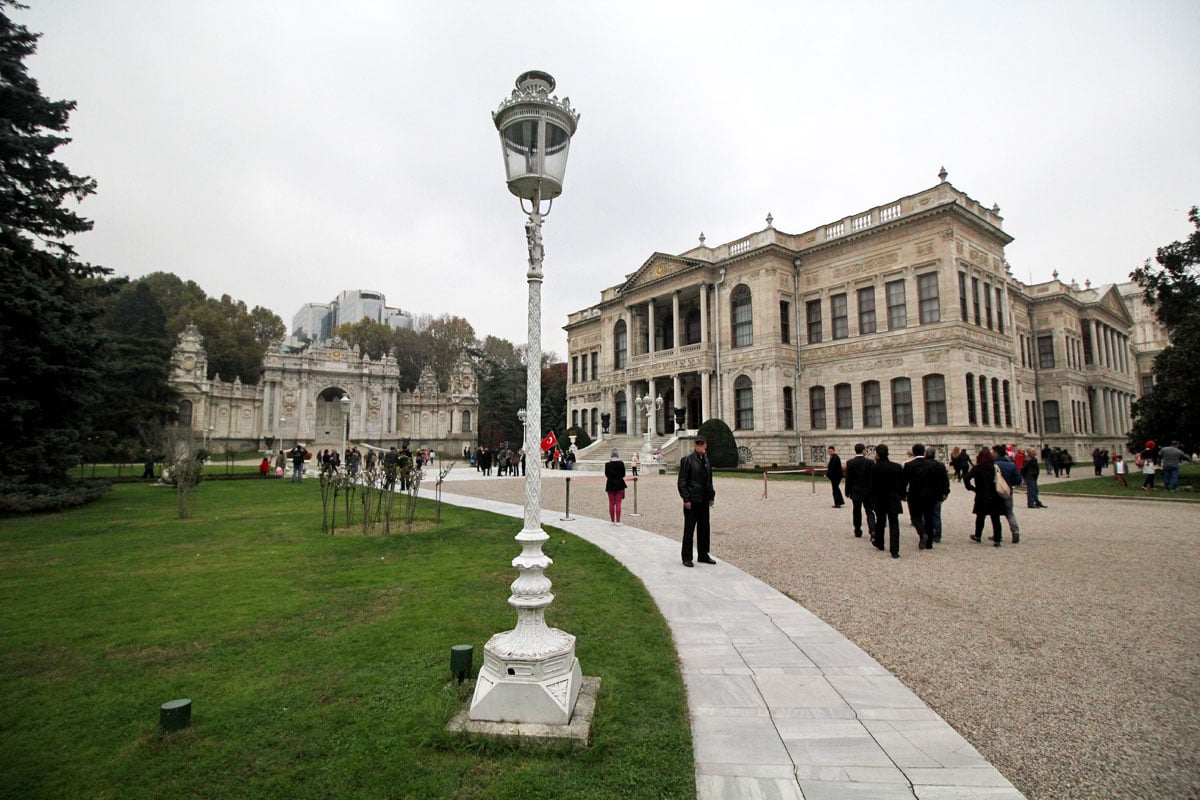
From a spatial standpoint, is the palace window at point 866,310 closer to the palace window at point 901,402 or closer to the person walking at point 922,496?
the palace window at point 901,402

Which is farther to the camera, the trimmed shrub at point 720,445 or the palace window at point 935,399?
the trimmed shrub at point 720,445

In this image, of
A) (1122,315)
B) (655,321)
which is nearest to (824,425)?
(655,321)

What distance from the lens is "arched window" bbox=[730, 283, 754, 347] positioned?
35844 millimetres

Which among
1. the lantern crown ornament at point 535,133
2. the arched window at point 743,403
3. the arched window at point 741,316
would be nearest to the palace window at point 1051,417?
the arched window at point 743,403

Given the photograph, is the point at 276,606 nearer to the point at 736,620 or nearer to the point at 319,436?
the point at 736,620

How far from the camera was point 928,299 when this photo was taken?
1150 inches

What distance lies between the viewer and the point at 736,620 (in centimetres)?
586

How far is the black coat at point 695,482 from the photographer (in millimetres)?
8383

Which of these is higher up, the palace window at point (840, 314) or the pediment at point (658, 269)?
the pediment at point (658, 269)

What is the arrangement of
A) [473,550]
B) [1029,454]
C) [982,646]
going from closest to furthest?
1. [982,646]
2. [473,550]
3. [1029,454]

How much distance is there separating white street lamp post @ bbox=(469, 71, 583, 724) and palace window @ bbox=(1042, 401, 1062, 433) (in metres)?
51.6

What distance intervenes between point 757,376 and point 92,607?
3240 centimetres

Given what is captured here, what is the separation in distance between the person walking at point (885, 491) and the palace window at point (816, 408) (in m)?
25.3

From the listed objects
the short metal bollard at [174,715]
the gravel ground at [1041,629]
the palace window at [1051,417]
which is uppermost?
the palace window at [1051,417]
